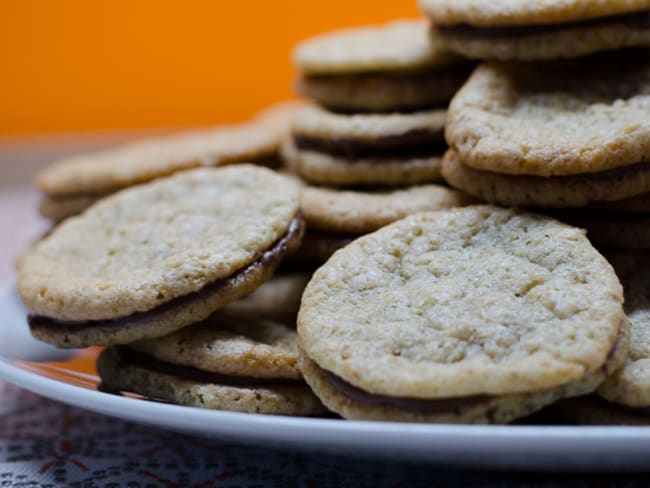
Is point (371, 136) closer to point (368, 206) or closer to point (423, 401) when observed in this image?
Result: point (368, 206)

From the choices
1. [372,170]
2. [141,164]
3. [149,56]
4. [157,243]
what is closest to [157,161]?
[141,164]

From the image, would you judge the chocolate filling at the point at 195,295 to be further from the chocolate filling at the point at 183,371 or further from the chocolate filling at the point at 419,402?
the chocolate filling at the point at 419,402

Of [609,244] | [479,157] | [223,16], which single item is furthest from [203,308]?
[223,16]

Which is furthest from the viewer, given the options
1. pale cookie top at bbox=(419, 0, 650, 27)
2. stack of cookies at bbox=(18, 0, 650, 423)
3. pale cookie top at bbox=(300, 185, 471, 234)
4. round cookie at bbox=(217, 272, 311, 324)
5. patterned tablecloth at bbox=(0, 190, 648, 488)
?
round cookie at bbox=(217, 272, 311, 324)

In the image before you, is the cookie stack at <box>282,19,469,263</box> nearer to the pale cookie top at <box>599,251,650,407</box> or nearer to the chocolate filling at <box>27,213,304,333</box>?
the chocolate filling at <box>27,213,304,333</box>

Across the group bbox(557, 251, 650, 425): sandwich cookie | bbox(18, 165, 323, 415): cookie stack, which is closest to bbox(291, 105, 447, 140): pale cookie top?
bbox(18, 165, 323, 415): cookie stack

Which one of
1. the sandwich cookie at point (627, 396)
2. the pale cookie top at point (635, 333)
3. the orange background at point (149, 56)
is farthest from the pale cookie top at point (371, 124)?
the orange background at point (149, 56)
